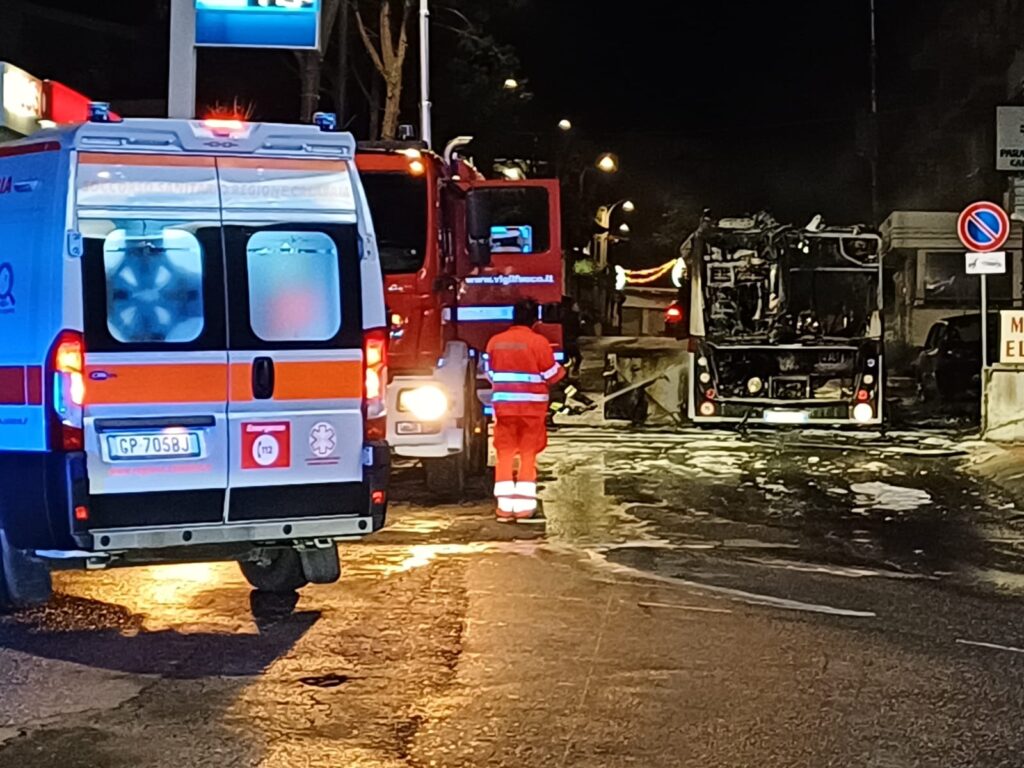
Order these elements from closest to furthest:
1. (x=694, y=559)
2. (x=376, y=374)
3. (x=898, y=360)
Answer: (x=376, y=374), (x=694, y=559), (x=898, y=360)

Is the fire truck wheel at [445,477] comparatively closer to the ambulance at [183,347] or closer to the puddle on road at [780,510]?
the puddle on road at [780,510]

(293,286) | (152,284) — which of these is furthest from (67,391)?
(293,286)

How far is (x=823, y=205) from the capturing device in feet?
168

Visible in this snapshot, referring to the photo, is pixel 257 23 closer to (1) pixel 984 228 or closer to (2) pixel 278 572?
(2) pixel 278 572

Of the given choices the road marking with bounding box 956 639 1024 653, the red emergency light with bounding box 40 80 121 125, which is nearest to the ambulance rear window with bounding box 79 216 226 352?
the red emergency light with bounding box 40 80 121 125

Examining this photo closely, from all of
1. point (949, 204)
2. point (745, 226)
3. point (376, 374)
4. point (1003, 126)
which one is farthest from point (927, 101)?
point (376, 374)

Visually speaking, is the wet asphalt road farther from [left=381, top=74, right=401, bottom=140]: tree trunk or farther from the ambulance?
[left=381, top=74, right=401, bottom=140]: tree trunk

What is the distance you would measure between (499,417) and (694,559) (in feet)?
7.13

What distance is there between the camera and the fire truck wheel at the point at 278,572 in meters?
7.77

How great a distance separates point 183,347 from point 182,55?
7607mm

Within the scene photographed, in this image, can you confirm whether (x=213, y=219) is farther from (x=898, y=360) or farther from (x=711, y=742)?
(x=898, y=360)

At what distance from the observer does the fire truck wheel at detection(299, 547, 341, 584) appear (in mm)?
7664

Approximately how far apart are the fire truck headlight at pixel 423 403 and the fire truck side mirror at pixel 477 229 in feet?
4.05

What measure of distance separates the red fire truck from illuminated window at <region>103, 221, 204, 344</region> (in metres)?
4.64
